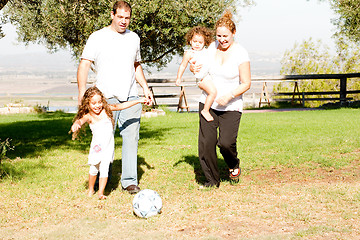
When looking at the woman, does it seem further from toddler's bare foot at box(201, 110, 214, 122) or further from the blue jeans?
the blue jeans

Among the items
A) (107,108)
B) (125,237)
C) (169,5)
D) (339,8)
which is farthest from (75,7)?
(125,237)

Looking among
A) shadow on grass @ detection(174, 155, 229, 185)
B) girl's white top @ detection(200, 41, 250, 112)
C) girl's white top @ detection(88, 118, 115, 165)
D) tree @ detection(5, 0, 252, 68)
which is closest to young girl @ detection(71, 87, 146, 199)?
girl's white top @ detection(88, 118, 115, 165)

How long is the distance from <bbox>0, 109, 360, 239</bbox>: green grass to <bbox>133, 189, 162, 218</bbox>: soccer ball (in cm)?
9

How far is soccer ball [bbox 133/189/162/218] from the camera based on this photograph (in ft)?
17.0

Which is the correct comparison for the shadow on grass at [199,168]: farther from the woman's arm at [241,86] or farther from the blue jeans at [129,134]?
the woman's arm at [241,86]

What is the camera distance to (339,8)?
2012 cm

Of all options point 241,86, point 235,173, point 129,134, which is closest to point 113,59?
point 129,134

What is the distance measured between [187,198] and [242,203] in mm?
746

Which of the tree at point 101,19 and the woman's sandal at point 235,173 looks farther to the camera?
the tree at point 101,19

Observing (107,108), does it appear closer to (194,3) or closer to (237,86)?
(237,86)

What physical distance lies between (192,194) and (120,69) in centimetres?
194

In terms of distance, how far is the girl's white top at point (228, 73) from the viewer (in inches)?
234

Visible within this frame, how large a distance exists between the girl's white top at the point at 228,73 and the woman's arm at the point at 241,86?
7 centimetres

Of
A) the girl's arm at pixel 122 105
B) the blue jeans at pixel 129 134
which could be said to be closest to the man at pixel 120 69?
the blue jeans at pixel 129 134
